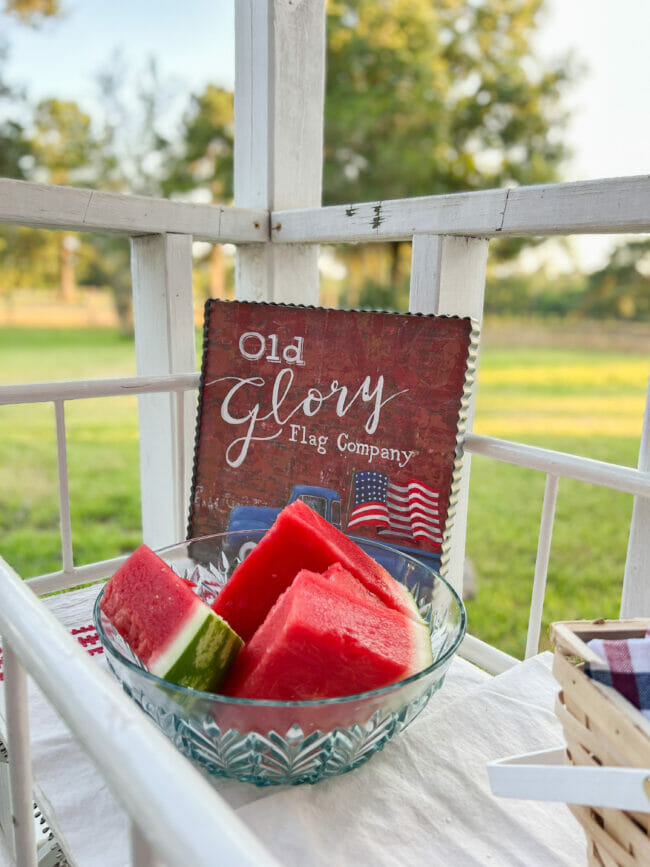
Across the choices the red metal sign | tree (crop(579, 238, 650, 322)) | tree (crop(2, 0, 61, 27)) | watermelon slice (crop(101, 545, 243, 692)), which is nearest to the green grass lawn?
A: tree (crop(579, 238, 650, 322))

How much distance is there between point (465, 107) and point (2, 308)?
6.94 m

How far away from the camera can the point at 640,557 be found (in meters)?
0.72

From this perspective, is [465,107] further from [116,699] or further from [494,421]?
[116,699]

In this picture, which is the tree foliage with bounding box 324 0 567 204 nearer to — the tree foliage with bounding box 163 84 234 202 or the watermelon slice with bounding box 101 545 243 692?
the tree foliage with bounding box 163 84 234 202

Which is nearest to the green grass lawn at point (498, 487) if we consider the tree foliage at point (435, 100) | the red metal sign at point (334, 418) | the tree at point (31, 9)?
the tree at point (31, 9)

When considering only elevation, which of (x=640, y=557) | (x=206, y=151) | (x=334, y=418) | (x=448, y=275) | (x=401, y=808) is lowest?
(x=401, y=808)

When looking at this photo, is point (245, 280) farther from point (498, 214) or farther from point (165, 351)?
point (498, 214)

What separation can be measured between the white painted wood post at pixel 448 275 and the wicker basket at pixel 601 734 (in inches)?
18.9

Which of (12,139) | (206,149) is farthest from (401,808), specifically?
(206,149)

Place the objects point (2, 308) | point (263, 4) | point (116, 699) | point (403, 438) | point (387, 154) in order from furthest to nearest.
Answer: point (2, 308) < point (387, 154) < point (263, 4) < point (403, 438) < point (116, 699)

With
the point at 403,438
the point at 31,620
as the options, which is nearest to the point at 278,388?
the point at 403,438

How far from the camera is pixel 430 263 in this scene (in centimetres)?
86

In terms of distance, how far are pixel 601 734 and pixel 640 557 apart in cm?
46

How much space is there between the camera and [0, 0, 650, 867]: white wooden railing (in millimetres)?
251
